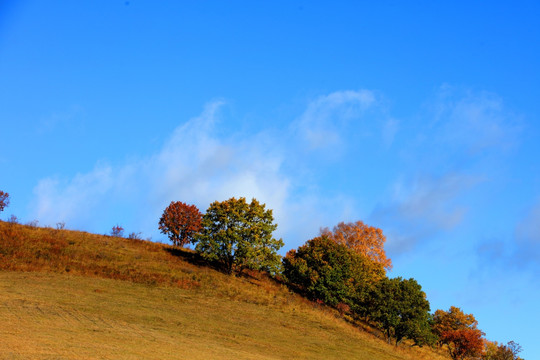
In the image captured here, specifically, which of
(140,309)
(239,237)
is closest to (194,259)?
(239,237)

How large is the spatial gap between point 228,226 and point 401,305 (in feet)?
86.8

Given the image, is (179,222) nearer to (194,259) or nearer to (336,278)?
(194,259)

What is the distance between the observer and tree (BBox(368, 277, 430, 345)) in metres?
54.2

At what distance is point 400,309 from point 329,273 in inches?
501

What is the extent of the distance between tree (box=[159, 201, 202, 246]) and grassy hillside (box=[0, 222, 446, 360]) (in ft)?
81.0

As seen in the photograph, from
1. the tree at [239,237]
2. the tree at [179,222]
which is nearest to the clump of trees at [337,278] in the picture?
the tree at [239,237]

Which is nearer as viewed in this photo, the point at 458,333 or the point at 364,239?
the point at 458,333

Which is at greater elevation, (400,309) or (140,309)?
(400,309)

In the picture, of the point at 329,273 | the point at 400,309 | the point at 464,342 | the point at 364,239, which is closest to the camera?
the point at 400,309

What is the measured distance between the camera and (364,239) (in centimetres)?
8675

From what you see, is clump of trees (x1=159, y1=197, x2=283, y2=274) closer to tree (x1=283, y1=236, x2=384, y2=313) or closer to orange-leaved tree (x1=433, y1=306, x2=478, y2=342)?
tree (x1=283, y1=236, x2=384, y2=313)

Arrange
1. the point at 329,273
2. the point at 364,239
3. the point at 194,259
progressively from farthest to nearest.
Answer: the point at 364,239 → the point at 194,259 → the point at 329,273

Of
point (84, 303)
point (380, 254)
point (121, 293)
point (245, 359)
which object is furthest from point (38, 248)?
point (380, 254)

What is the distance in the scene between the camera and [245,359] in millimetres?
24453
